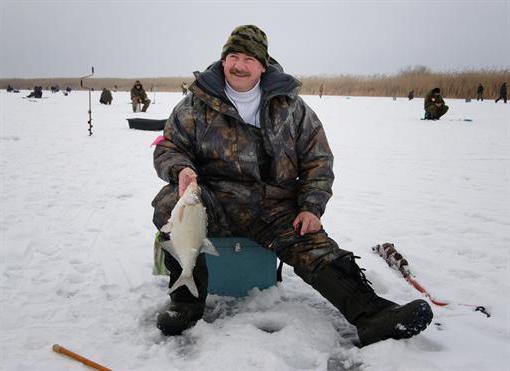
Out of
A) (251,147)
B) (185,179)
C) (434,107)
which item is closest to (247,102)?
(251,147)

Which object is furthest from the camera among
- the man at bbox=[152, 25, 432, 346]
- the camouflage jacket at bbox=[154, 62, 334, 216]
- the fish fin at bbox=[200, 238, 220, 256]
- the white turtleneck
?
the white turtleneck

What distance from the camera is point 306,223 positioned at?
2650 mm

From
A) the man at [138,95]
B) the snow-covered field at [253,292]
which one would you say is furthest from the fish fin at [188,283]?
the man at [138,95]

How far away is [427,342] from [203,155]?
5.93 feet

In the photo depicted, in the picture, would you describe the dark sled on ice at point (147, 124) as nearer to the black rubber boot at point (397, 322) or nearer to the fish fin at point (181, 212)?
the fish fin at point (181, 212)

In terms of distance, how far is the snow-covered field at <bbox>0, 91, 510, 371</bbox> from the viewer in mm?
2307

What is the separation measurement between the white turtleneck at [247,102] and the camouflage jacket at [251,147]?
0.08 meters

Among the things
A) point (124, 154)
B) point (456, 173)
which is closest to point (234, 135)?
point (456, 173)

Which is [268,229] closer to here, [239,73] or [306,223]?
[306,223]

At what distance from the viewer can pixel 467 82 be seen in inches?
1246

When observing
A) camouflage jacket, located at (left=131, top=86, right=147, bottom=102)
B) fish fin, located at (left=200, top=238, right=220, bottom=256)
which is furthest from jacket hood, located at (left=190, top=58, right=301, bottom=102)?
camouflage jacket, located at (left=131, top=86, right=147, bottom=102)

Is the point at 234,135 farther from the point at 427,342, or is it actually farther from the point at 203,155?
the point at 427,342

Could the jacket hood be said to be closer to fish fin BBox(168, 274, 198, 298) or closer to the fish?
the fish

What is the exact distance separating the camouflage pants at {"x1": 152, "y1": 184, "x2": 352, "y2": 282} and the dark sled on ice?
10.4 metres
